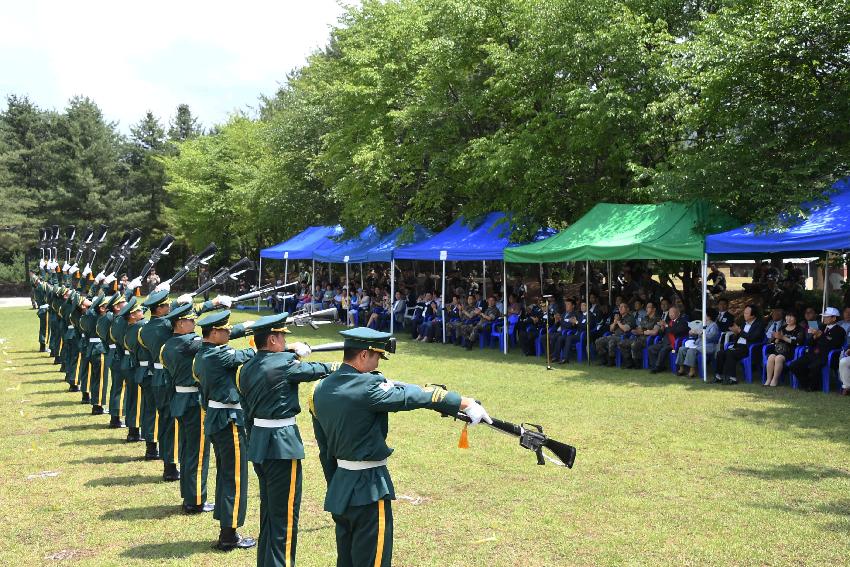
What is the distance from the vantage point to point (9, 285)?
53750 mm

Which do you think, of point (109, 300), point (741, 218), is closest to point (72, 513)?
point (109, 300)

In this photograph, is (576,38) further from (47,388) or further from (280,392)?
(280,392)

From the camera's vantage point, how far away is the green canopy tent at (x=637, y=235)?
48.4 feet

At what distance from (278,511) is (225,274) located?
14.4 feet

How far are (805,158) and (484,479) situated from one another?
9465mm

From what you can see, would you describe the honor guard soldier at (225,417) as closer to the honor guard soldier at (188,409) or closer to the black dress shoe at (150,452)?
the honor guard soldier at (188,409)

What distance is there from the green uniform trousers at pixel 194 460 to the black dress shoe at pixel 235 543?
93 centimetres

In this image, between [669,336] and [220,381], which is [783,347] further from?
[220,381]

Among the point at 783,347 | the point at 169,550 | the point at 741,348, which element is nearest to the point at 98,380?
the point at 169,550

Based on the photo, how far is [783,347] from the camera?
43.5ft

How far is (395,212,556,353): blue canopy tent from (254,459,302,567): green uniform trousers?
1347cm

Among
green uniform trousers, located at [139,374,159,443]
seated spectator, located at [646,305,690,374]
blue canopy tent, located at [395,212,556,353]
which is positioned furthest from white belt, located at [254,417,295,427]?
blue canopy tent, located at [395,212,556,353]

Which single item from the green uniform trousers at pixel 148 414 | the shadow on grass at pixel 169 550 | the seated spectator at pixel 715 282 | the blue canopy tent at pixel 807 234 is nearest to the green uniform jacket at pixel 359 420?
the shadow on grass at pixel 169 550

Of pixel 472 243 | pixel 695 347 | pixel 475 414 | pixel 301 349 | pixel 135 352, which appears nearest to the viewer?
pixel 475 414
